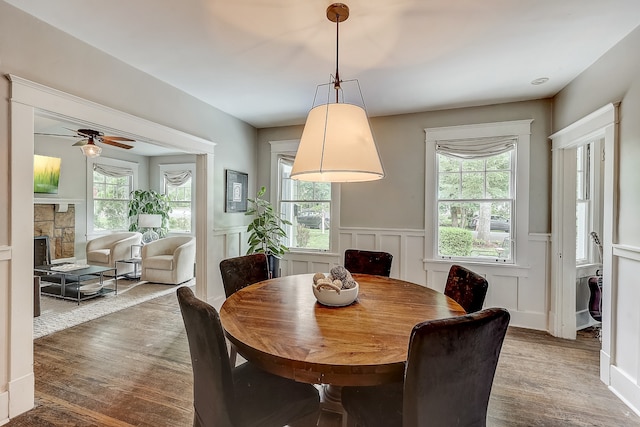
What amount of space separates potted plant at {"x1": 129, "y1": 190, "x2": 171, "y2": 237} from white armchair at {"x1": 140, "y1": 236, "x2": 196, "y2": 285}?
1.48 metres

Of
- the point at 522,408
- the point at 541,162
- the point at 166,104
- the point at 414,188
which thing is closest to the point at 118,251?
the point at 166,104

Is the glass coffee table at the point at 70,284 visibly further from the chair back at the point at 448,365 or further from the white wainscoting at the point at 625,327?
the white wainscoting at the point at 625,327

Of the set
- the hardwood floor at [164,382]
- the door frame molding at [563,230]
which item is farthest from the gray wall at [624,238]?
the door frame molding at [563,230]

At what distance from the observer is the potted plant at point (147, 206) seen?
6.76m

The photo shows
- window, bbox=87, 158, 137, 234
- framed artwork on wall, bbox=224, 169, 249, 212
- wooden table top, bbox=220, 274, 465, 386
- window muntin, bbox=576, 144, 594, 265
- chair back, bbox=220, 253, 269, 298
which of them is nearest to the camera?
wooden table top, bbox=220, 274, 465, 386

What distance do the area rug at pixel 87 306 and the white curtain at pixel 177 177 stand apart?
2.71m

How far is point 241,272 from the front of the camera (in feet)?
8.21

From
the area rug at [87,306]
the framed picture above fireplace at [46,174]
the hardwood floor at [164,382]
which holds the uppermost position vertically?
the framed picture above fireplace at [46,174]

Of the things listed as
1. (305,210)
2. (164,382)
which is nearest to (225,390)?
(164,382)

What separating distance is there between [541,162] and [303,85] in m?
2.72

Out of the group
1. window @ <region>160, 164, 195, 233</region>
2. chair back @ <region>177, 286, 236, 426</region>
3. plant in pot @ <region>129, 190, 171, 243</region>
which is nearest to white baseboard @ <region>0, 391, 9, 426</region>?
chair back @ <region>177, 286, 236, 426</region>

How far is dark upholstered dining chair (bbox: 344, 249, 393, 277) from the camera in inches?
114

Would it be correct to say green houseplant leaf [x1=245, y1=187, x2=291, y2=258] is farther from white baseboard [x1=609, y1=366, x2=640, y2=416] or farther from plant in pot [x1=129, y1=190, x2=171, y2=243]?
plant in pot [x1=129, y1=190, x2=171, y2=243]

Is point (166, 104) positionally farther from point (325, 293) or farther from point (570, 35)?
point (570, 35)
